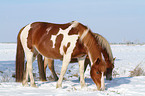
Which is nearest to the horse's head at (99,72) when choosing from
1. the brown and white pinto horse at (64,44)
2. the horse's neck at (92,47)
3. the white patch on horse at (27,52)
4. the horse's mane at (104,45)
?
the brown and white pinto horse at (64,44)

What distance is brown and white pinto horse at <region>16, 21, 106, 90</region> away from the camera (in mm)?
6153

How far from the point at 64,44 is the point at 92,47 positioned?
2.61ft

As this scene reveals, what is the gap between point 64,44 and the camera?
634cm

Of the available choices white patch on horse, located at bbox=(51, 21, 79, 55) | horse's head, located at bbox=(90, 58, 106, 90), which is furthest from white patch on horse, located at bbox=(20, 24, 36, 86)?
horse's head, located at bbox=(90, 58, 106, 90)

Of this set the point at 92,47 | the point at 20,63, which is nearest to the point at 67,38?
the point at 92,47

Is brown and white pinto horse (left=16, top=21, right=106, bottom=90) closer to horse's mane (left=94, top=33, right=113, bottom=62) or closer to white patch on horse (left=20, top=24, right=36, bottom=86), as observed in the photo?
white patch on horse (left=20, top=24, right=36, bottom=86)

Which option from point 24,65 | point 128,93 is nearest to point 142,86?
point 128,93

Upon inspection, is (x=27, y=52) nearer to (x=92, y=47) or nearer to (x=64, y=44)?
(x=64, y=44)

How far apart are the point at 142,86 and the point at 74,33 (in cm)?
278

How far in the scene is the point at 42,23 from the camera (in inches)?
280

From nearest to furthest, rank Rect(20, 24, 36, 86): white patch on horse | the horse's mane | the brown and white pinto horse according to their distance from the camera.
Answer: the brown and white pinto horse < the horse's mane < Rect(20, 24, 36, 86): white patch on horse

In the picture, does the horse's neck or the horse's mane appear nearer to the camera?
the horse's neck

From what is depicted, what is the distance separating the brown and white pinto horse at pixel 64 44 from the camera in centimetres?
615

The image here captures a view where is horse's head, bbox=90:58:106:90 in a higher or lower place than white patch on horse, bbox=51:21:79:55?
lower
